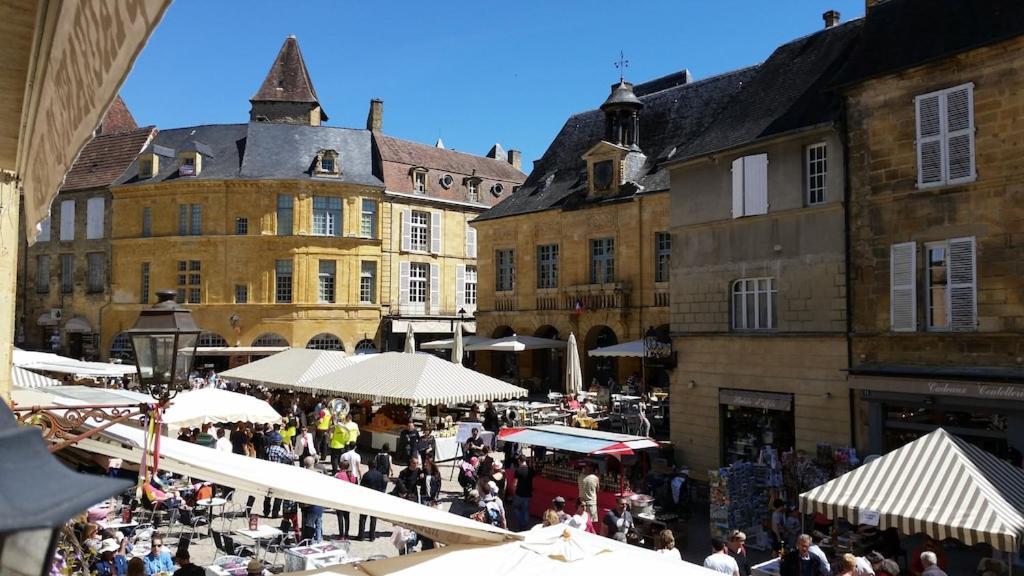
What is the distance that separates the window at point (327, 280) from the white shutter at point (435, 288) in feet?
16.8

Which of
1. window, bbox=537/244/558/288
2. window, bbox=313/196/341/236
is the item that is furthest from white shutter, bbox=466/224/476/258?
window, bbox=537/244/558/288

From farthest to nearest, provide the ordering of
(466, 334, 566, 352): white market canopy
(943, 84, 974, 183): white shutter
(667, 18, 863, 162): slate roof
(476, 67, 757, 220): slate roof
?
(476, 67, 757, 220): slate roof, (466, 334, 566, 352): white market canopy, (667, 18, 863, 162): slate roof, (943, 84, 974, 183): white shutter

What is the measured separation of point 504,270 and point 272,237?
10.8 meters

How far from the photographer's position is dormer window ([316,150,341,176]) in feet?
→ 121

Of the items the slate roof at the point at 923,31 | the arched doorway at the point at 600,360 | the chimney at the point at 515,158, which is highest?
the chimney at the point at 515,158

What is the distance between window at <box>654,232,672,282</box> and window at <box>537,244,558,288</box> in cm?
475

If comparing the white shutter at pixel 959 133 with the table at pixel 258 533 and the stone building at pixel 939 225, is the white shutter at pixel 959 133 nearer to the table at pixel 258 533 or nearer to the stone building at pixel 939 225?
the stone building at pixel 939 225

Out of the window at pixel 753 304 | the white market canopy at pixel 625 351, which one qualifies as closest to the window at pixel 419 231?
the white market canopy at pixel 625 351

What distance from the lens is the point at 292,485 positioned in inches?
228

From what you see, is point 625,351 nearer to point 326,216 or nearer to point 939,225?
point 939,225

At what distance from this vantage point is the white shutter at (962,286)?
1276 centimetres

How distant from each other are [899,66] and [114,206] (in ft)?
114

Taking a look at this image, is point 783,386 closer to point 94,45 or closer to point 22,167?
point 22,167

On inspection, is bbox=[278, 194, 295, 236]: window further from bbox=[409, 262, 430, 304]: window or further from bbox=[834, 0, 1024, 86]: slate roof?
bbox=[834, 0, 1024, 86]: slate roof
